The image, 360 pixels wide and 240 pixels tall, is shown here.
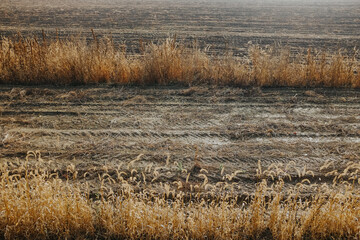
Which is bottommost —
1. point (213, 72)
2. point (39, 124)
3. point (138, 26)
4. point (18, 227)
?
point (18, 227)

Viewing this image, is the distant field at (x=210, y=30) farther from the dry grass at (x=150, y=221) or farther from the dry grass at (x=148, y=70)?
the dry grass at (x=150, y=221)

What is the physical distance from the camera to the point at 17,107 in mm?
6605

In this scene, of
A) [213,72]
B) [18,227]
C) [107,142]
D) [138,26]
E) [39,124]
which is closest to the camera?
[18,227]

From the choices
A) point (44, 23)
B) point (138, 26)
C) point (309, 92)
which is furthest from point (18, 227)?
point (44, 23)

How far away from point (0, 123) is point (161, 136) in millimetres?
3350

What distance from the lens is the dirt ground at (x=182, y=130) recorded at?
4770mm

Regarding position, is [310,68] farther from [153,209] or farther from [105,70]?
[153,209]

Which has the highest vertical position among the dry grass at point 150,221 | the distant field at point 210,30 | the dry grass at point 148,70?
the distant field at point 210,30

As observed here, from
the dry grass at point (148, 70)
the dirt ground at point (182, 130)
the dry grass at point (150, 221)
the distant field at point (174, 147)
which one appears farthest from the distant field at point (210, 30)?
the dry grass at point (150, 221)

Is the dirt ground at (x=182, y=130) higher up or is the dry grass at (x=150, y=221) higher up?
the dirt ground at (x=182, y=130)

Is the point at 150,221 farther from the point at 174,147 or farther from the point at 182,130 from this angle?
the point at 182,130

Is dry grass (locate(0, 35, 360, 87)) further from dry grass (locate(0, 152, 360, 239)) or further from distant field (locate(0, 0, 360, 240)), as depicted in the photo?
dry grass (locate(0, 152, 360, 239))

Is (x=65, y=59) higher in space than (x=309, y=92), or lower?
higher

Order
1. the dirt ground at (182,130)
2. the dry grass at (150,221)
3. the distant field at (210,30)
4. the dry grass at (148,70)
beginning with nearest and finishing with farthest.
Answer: the dry grass at (150,221) → the dirt ground at (182,130) → the dry grass at (148,70) → the distant field at (210,30)
